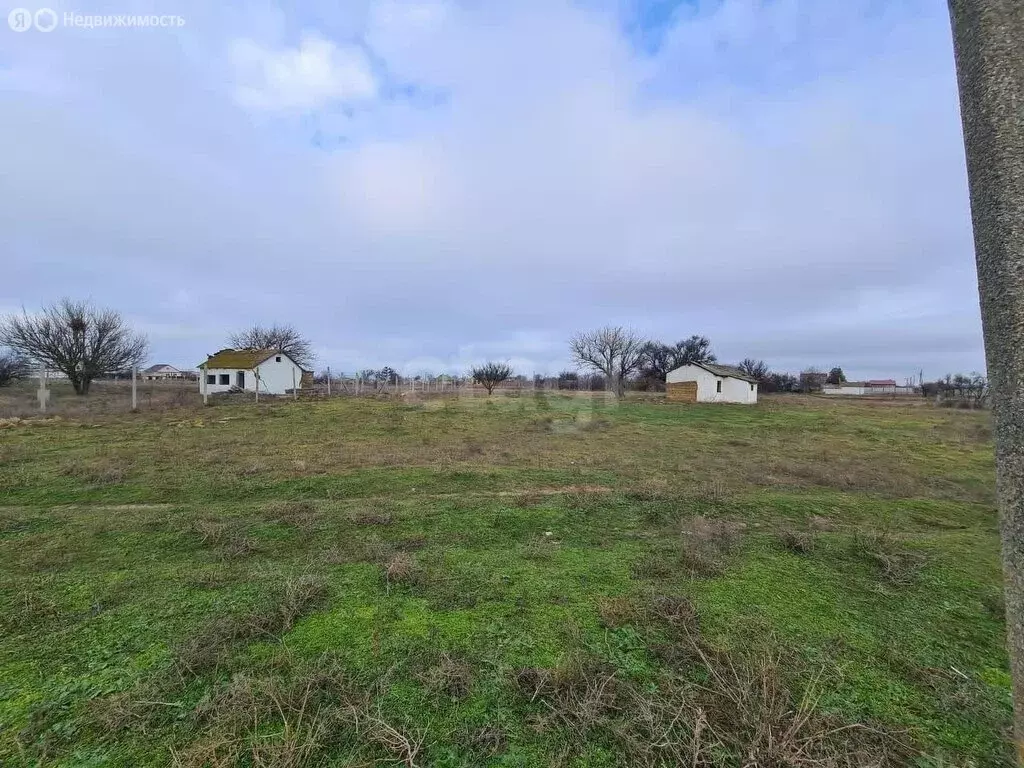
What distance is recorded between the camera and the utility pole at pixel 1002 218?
4.51 ft

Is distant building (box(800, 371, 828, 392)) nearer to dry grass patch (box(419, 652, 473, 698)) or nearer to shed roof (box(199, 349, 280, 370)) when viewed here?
shed roof (box(199, 349, 280, 370))

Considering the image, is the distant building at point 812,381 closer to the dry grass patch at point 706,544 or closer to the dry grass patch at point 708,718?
the dry grass patch at point 706,544

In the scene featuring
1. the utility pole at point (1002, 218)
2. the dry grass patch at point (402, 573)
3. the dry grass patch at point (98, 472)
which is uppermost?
the utility pole at point (1002, 218)

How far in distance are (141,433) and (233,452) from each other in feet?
16.1

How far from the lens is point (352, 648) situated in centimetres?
235

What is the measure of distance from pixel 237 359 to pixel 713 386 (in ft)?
111

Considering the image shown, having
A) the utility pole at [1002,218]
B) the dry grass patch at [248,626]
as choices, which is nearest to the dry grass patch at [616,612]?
the utility pole at [1002,218]

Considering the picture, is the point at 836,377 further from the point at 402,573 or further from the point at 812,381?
the point at 402,573

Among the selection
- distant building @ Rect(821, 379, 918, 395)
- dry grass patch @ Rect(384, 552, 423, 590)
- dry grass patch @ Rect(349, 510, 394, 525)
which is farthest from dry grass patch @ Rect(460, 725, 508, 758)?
distant building @ Rect(821, 379, 918, 395)

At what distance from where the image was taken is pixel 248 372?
28.4 m

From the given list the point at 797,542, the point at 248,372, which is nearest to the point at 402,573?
the point at 797,542

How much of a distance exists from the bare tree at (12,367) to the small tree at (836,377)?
81.5 m

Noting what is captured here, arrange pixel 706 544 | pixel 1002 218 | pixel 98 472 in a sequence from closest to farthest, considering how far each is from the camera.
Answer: pixel 1002 218
pixel 706 544
pixel 98 472

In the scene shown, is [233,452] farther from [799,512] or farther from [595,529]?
[799,512]
